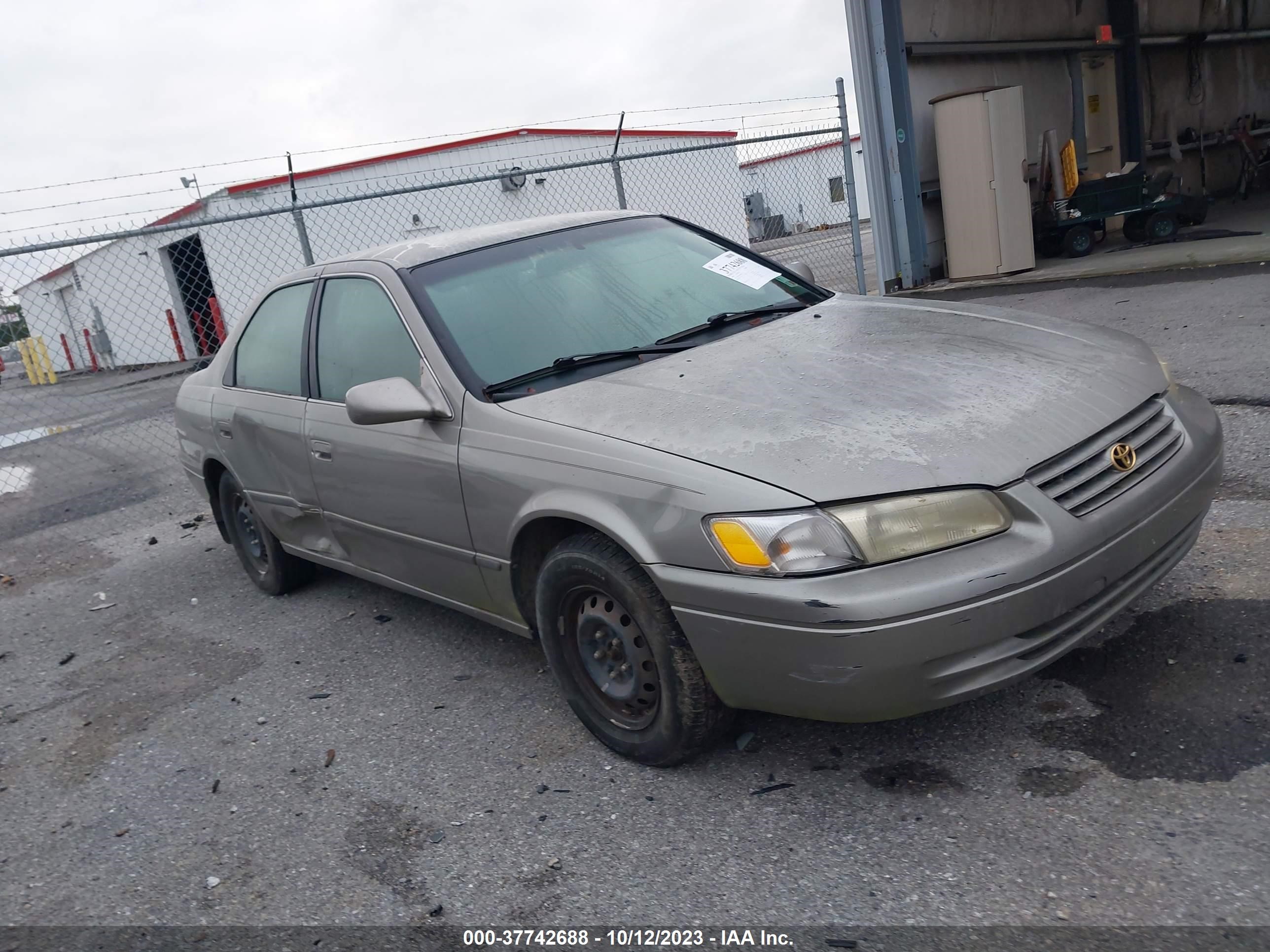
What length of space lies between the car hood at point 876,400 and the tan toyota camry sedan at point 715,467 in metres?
0.01

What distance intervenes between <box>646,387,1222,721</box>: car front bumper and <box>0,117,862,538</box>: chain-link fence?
7.49 meters

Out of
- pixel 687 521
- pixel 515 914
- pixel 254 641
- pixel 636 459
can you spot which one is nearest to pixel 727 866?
pixel 515 914

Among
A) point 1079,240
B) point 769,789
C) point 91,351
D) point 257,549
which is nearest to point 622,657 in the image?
point 769,789

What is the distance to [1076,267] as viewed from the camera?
11266 mm

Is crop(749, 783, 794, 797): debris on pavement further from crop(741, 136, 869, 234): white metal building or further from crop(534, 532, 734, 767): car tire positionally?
crop(741, 136, 869, 234): white metal building

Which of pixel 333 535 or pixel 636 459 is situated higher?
pixel 636 459

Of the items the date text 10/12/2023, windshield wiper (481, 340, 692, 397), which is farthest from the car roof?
the date text 10/12/2023

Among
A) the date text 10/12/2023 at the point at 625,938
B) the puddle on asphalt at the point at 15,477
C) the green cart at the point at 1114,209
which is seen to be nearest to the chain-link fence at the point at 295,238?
the puddle on asphalt at the point at 15,477

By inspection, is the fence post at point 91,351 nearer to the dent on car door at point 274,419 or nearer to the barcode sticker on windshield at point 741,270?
the dent on car door at point 274,419

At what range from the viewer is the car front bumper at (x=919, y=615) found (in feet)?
7.64

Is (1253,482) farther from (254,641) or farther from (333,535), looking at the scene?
(254,641)

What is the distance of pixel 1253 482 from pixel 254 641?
14.3ft

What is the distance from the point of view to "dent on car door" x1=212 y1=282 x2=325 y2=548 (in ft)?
13.8

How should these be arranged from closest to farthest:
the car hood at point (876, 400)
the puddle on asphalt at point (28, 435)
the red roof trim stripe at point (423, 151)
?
the car hood at point (876, 400) < the puddle on asphalt at point (28, 435) < the red roof trim stripe at point (423, 151)
